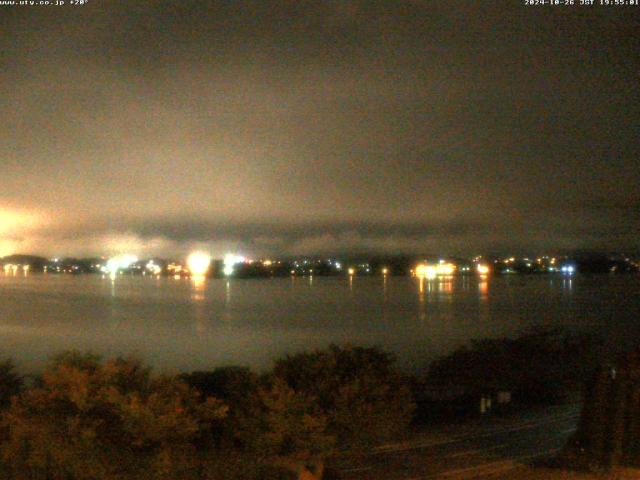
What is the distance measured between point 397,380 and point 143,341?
5386 cm

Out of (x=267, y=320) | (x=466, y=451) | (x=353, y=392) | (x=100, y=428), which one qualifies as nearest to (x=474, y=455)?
(x=466, y=451)

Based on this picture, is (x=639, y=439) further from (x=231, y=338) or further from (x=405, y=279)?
(x=405, y=279)

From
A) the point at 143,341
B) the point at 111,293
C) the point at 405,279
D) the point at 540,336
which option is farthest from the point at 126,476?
the point at 405,279

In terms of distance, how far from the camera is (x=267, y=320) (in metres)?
78.2

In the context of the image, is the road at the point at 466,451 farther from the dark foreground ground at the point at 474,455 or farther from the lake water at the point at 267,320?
the lake water at the point at 267,320

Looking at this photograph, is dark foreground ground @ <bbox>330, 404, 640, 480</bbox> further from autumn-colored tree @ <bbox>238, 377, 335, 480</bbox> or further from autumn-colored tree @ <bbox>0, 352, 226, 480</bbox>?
autumn-colored tree @ <bbox>0, 352, 226, 480</bbox>

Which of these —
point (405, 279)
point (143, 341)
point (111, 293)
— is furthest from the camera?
point (405, 279)

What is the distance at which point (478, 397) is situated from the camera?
Answer: 76.2 feet

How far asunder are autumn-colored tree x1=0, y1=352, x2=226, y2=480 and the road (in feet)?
10.6

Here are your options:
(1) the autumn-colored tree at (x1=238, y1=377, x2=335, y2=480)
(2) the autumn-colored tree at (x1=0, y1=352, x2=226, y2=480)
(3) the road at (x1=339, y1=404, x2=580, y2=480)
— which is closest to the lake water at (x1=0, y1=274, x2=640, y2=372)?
(3) the road at (x1=339, y1=404, x2=580, y2=480)

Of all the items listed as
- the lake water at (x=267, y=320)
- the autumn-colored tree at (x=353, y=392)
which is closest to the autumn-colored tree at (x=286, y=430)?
the autumn-colored tree at (x=353, y=392)

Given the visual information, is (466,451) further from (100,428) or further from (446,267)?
(446,267)

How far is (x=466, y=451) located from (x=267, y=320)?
66874 mm

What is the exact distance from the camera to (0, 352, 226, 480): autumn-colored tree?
705 centimetres
